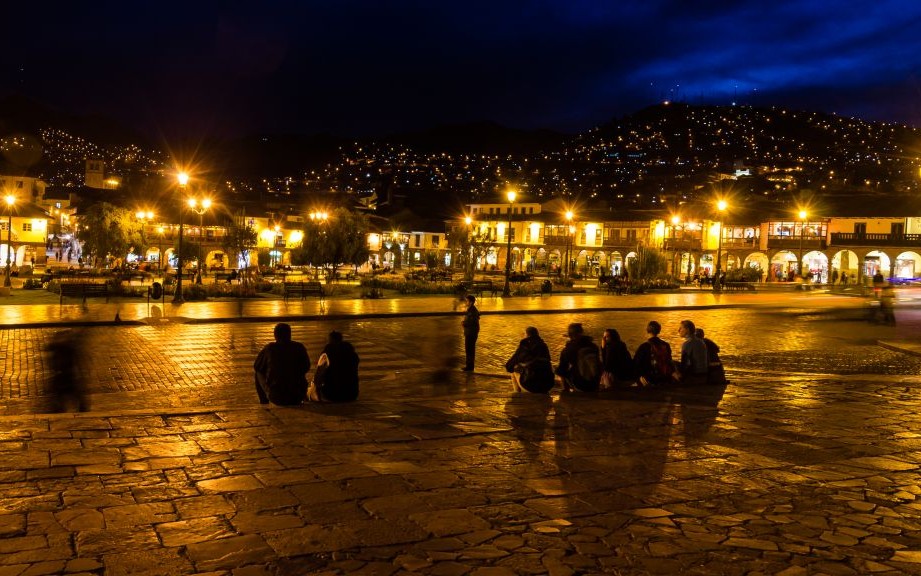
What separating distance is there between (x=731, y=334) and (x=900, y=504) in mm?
14717

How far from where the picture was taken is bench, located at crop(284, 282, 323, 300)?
2700cm

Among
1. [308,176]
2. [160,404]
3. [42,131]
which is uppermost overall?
[42,131]

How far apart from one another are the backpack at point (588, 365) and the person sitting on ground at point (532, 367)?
380 mm

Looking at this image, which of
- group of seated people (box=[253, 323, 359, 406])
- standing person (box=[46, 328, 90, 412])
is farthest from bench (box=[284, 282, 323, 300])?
group of seated people (box=[253, 323, 359, 406])

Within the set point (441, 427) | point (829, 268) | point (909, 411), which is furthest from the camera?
point (829, 268)

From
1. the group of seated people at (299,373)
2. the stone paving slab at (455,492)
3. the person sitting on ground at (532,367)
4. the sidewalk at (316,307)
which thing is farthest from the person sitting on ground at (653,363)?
the sidewalk at (316,307)

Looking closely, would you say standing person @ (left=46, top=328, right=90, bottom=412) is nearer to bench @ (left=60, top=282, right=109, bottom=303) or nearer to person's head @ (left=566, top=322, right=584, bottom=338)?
person's head @ (left=566, top=322, right=584, bottom=338)

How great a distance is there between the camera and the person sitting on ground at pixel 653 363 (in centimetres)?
1028

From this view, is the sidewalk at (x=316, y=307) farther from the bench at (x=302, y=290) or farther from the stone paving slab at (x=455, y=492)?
the stone paving slab at (x=455, y=492)

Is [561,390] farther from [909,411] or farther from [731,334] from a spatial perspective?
[731,334]

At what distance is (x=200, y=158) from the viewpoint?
536 feet

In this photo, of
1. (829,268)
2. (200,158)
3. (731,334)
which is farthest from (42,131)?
(731,334)

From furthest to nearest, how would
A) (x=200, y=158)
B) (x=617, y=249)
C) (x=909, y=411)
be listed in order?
1. (x=200, y=158)
2. (x=617, y=249)
3. (x=909, y=411)

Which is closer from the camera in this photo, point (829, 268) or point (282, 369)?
point (282, 369)
